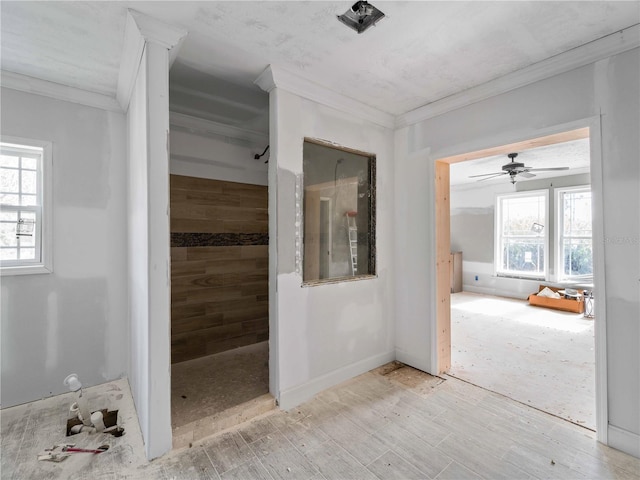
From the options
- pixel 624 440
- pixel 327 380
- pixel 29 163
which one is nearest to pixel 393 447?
pixel 327 380

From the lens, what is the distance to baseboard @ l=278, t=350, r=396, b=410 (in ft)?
8.13

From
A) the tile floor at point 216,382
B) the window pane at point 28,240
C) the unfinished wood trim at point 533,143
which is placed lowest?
the tile floor at point 216,382

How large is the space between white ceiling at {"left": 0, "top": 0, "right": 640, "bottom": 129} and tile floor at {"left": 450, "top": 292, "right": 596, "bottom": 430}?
2.67 metres

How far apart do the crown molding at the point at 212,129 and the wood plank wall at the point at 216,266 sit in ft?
1.77

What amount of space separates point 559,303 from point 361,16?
6.06 meters

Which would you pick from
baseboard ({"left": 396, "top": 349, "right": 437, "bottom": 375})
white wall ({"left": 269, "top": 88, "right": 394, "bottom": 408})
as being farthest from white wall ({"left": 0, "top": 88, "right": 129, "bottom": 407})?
baseboard ({"left": 396, "top": 349, "right": 437, "bottom": 375})

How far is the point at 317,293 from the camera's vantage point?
268 cm

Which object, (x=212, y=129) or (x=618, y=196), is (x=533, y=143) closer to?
(x=618, y=196)

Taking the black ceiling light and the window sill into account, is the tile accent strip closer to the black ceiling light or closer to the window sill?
the window sill

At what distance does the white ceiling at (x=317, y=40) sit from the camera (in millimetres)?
1705

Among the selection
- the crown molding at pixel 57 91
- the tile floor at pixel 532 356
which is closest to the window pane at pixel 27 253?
the crown molding at pixel 57 91

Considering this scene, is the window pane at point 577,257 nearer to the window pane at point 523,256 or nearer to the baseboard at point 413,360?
the window pane at point 523,256

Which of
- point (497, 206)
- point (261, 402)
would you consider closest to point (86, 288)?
point (261, 402)

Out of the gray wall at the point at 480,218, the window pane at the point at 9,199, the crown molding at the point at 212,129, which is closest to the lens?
the window pane at the point at 9,199
